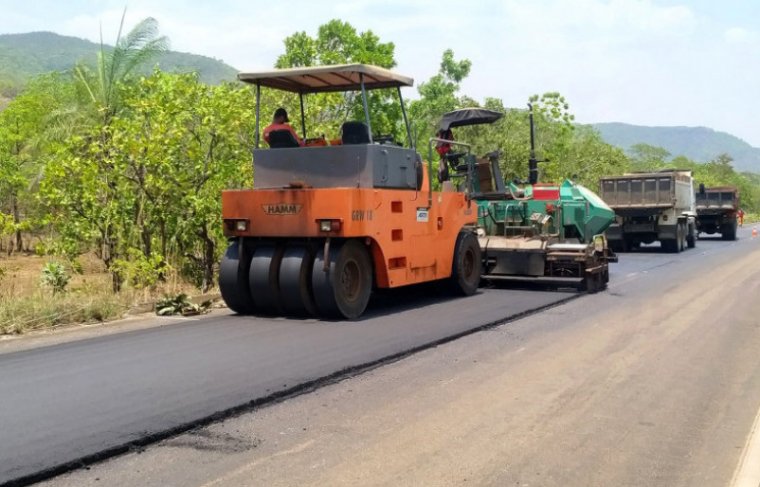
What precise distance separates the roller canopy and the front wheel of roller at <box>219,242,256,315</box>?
13.7ft

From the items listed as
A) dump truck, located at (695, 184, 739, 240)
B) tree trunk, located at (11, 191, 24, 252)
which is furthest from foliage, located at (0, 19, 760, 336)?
dump truck, located at (695, 184, 739, 240)

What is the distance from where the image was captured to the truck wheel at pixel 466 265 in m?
11.9

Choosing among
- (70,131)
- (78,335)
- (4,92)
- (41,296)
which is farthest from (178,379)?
(4,92)

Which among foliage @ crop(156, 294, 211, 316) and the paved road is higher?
foliage @ crop(156, 294, 211, 316)

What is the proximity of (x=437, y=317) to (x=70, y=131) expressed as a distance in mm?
13249

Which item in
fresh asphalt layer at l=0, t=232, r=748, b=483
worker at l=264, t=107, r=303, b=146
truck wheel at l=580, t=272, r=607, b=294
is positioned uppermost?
worker at l=264, t=107, r=303, b=146

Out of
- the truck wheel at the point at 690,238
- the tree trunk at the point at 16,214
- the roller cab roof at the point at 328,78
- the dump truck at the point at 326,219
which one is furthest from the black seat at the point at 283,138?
the truck wheel at the point at 690,238

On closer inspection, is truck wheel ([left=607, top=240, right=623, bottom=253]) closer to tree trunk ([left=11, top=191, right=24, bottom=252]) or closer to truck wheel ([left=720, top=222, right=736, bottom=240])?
truck wheel ([left=720, top=222, right=736, bottom=240])

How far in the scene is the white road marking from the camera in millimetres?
4215

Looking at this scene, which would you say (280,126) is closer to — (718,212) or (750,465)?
(750,465)

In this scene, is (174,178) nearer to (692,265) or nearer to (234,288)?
(234,288)

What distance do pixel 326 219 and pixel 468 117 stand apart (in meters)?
4.05

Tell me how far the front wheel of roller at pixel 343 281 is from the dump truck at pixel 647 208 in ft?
53.6

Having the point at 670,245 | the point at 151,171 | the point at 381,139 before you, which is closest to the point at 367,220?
the point at 381,139
